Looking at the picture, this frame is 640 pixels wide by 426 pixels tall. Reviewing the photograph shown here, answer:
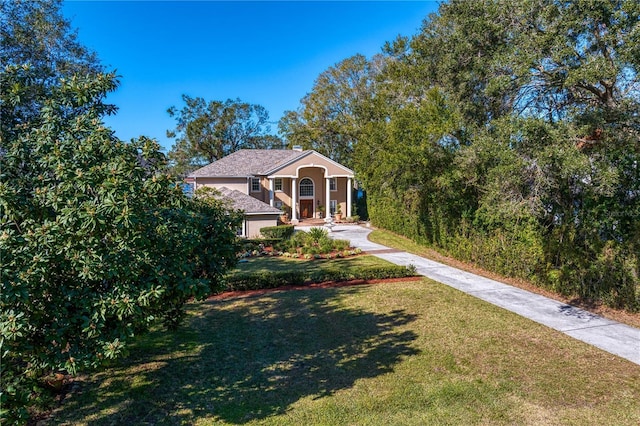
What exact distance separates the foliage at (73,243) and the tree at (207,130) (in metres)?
42.2

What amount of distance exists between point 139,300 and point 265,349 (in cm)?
417

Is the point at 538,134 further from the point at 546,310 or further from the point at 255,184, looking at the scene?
the point at 255,184

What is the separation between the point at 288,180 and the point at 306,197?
2447 mm

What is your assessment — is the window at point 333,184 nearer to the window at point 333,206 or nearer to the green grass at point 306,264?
the window at point 333,206

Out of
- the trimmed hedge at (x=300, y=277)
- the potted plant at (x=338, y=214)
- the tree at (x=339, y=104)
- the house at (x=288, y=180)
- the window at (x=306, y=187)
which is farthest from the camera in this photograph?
the tree at (x=339, y=104)

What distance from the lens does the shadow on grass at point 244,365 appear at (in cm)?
575

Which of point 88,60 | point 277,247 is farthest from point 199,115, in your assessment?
point 88,60

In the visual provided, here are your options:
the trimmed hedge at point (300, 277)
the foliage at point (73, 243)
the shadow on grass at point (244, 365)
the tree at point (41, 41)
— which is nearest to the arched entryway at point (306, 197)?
the trimmed hedge at point (300, 277)

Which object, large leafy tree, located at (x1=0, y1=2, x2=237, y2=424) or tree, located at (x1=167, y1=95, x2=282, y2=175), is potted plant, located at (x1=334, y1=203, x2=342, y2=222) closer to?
tree, located at (x1=167, y1=95, x2=282, y2=175)

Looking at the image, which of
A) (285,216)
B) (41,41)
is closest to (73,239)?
(41,41)

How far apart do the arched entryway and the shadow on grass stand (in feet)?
81.2

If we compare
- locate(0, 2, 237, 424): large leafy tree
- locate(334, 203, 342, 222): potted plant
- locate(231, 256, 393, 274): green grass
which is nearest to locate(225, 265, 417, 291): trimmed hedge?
locate(231, 256, 393, 274): green grass

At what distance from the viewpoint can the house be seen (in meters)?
32.4

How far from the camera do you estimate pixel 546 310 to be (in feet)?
33.3
